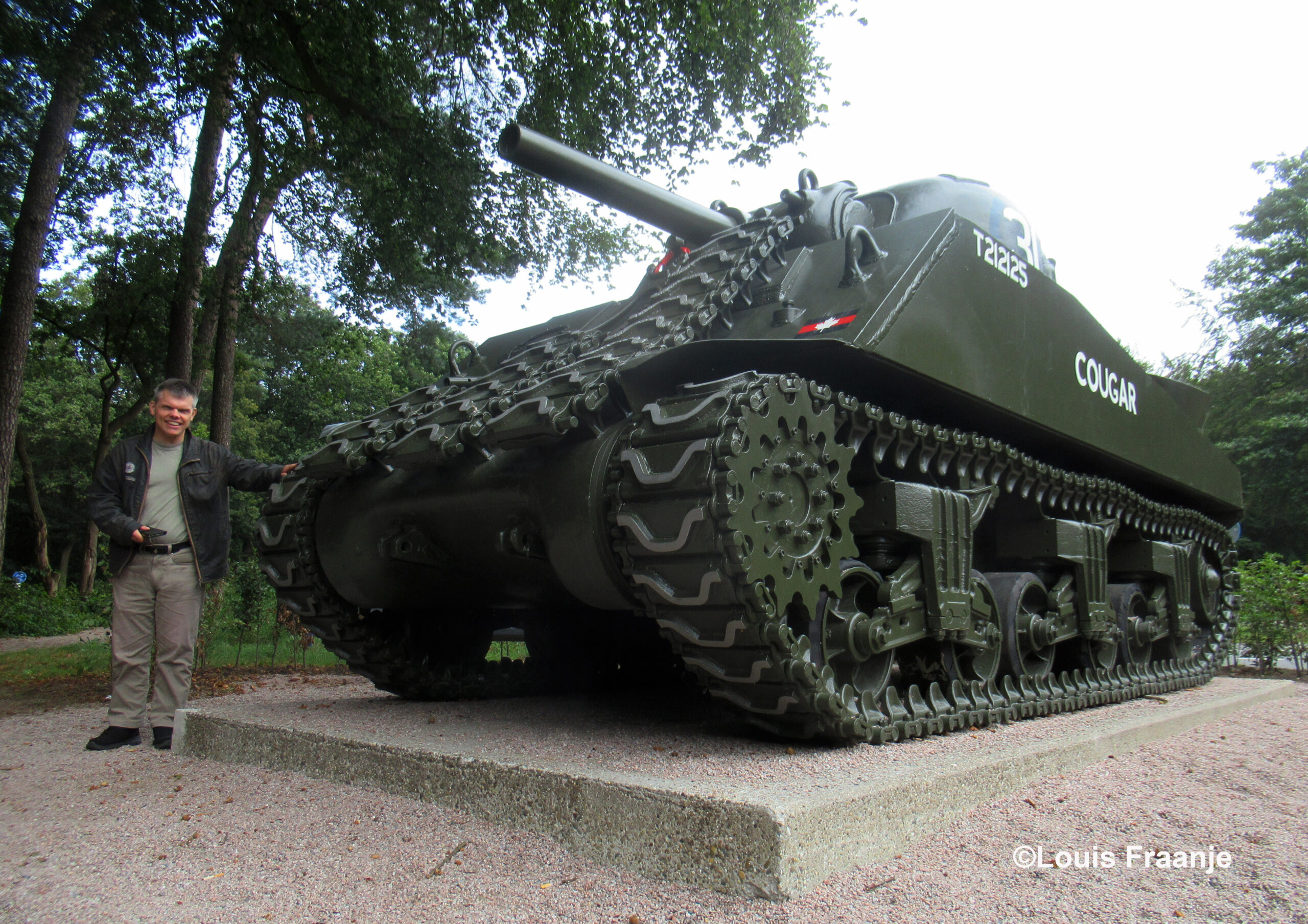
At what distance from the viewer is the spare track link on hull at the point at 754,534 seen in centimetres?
301

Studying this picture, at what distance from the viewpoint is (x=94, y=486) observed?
4.57m

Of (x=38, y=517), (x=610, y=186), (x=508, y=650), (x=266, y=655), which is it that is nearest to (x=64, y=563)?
(x=38, y=517)

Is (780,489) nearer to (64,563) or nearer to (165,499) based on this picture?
(165,499)

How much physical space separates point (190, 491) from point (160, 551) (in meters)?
0.32

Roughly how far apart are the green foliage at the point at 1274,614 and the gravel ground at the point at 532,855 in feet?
20.4

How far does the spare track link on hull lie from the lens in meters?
3.01

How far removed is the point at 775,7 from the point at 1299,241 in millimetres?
21258

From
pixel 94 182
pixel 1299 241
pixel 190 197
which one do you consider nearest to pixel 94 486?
pixel 190 197

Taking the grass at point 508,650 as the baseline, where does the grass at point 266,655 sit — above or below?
below

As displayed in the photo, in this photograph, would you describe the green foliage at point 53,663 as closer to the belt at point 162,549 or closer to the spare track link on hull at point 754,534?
the belt at point 162,549

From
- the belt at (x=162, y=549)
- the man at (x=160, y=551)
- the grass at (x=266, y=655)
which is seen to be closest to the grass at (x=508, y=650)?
the grass at (x=266, y=655)

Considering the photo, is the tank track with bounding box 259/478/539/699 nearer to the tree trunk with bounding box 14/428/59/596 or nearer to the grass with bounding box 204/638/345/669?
the grass with bounding box 204/638/345/669

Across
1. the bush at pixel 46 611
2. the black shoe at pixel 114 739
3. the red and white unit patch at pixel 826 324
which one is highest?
the red and white unit patch at pixel 826 324

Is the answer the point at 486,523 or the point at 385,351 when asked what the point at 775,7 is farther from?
the point at 385,351
